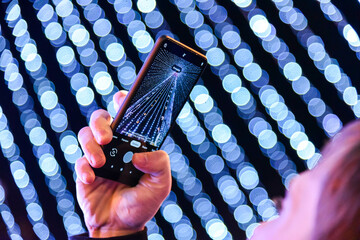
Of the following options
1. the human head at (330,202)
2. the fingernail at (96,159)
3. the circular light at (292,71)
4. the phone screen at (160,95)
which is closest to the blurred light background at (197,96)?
the circular light at (292,71)

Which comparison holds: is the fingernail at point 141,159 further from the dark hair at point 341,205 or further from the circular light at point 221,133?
the circular light at point 221,133

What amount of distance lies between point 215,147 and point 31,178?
0.82m

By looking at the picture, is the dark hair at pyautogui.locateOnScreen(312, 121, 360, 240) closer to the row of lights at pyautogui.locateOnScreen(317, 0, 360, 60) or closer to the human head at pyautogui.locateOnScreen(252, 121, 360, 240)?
the human head at pyautogui.locateOnScreen(252, 121, 360, 240)

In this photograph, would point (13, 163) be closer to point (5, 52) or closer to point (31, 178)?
point (31, 178)

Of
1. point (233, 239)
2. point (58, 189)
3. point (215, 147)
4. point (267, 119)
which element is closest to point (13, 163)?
point (58, 189)

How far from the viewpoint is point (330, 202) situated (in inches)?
11.3

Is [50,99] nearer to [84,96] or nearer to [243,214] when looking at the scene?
[84,96]

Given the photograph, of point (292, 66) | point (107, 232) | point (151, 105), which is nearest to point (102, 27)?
point (292, 66)

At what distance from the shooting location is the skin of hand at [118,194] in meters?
0.67

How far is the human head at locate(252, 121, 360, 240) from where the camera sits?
11.1 inches

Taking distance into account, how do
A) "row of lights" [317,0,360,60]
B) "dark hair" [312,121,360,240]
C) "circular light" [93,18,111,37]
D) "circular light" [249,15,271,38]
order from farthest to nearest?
"circular light" [93,18,111,37] → "circular light" [249,15,271,38] → "row of lights" [317,0,360,60] → "dark hair" [312,121,360,240]

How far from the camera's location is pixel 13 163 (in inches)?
61.1

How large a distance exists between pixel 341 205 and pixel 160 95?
1.56 feet

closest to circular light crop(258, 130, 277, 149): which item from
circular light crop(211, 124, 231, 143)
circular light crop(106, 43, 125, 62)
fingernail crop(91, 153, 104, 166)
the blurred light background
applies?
the blurred light background
